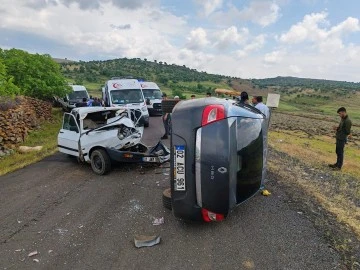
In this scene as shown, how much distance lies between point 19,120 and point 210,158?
49.6 feet

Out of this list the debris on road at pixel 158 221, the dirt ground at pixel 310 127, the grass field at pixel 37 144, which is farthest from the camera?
the dirt ground at pixel 310 127

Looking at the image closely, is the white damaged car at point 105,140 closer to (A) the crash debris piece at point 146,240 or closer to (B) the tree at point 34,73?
(A) the crash debris piece at point 146,240

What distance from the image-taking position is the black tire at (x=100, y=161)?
30.8 feet

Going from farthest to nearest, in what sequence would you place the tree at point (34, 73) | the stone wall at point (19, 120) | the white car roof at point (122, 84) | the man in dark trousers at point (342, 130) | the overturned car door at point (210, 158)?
the tree at point (34, 73) < the white car roof at point (122, 84) < the stone wall at point (19, 120) < the man in dark trousers at point (342, 130) < the overturned car door at point (210, 158)

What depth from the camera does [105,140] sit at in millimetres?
9547

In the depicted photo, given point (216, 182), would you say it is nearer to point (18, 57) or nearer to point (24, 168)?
point (24, 168)

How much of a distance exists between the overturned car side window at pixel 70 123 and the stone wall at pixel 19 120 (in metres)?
5.27

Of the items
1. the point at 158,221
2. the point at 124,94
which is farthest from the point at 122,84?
the point at 158,221

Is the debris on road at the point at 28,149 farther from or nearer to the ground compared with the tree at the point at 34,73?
nearer to the ground

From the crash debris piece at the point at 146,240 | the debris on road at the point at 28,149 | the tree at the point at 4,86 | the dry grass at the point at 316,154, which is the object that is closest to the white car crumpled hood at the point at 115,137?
the crash debris piece at the point at 146,240

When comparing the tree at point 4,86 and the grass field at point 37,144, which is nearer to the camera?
the grass field at point 37,144

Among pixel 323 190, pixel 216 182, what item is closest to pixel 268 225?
pixel 216 182

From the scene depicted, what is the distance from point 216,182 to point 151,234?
1.62 metres

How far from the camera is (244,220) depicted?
6227 mm
